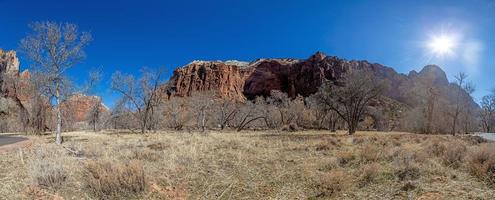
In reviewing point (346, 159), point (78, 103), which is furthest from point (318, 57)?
point (346, 159)

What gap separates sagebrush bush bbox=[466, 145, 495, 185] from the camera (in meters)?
6.42

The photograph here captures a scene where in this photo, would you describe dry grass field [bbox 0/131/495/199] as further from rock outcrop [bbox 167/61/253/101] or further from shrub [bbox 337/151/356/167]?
rock outcrop [bbox 167/61/253/101]

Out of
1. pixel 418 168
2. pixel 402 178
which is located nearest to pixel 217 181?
pixel 402 178

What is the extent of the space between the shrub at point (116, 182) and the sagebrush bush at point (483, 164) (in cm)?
646

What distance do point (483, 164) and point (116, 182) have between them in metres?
7.48

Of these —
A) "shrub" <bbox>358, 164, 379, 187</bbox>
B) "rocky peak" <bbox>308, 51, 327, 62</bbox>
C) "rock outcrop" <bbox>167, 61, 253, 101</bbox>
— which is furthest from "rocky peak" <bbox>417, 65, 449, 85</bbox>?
"rock outcrop" <bbox>167, 61, 253, 101</bbox>

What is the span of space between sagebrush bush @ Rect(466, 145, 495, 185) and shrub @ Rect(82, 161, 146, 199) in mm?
6460

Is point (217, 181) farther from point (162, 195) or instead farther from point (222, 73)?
point (222, 73)

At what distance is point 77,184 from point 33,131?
38.6 metres

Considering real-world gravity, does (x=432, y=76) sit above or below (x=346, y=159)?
above

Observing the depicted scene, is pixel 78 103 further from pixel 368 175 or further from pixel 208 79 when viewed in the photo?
pixel 208 79

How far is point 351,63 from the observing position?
15062 cm

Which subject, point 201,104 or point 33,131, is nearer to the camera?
point 33,131

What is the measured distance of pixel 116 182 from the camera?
5953 millimetres
